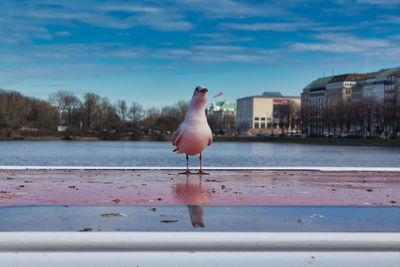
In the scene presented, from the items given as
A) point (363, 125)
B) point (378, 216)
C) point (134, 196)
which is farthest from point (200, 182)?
point (363, 125)

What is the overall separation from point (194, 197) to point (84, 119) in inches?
3958

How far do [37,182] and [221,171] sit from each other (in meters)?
4.73

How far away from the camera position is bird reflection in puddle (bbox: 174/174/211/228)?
20.6 ft

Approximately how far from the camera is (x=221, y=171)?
13477 mm

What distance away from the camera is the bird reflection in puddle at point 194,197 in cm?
628

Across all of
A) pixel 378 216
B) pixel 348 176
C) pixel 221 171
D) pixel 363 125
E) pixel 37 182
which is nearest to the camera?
pixel 378 216

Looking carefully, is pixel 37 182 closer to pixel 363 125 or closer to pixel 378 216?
pixel 378 216

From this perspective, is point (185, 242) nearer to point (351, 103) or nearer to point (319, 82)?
point (351, 103)

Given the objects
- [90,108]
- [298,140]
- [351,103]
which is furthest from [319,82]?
[90,108]

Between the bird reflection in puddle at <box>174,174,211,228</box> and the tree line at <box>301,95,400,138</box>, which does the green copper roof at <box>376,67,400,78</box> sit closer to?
the tree line at <box>301,95,400,138</box>

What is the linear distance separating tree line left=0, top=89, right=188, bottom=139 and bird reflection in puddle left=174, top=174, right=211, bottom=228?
87.0 m

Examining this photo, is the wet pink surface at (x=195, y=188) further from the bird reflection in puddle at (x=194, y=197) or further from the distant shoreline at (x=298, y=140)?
the distant shoreline at (x=298, y=140)

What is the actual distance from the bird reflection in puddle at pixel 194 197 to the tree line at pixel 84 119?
285 feet

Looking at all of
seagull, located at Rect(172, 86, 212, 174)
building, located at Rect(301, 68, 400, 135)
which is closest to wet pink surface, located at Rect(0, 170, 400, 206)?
seagull, located at Rect(172, 86, 212, 174)
